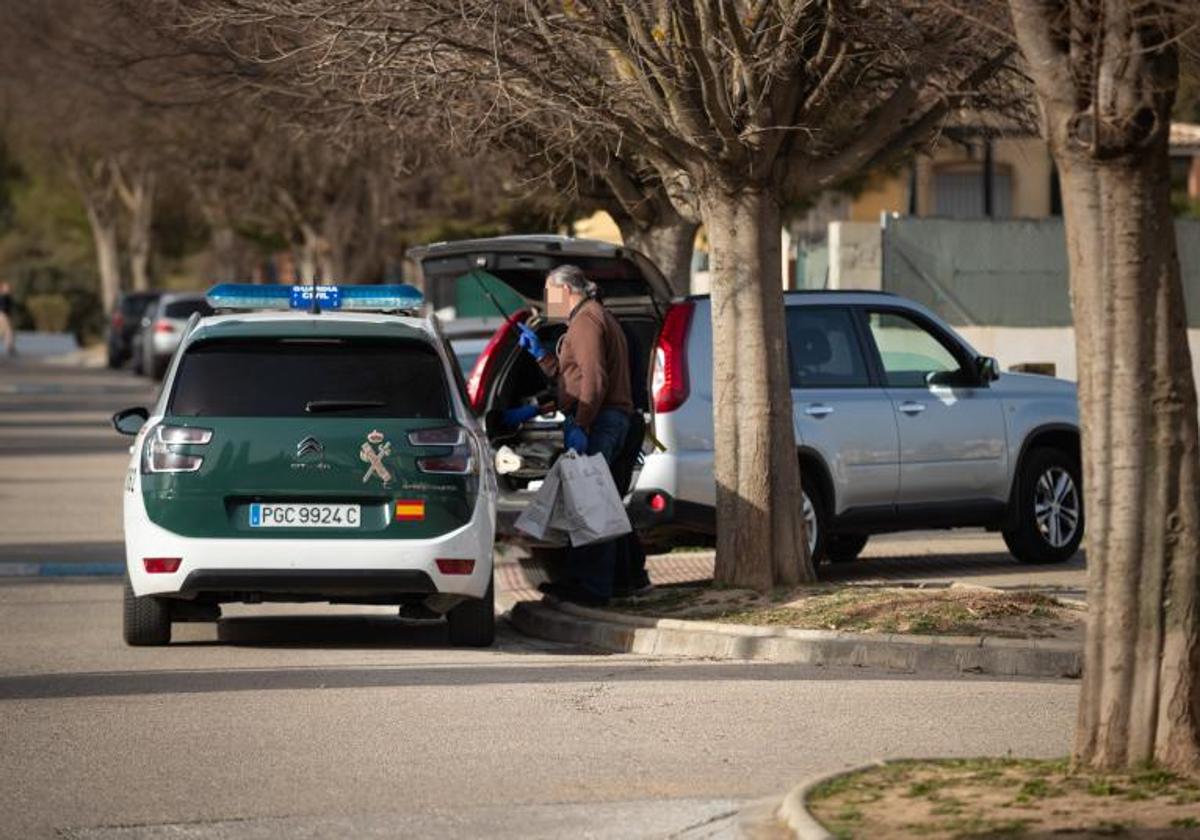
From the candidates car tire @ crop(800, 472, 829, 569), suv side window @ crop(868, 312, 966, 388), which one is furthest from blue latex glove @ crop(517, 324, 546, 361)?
suv side window @ crop(868, 312, 966, 388)

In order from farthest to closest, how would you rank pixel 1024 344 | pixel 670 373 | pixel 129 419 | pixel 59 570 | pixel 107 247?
pixel 107 247 < pixel 1024 344 < pixel 59 570 < pixel 670 373 < pixel 129 419

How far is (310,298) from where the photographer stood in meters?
12.8

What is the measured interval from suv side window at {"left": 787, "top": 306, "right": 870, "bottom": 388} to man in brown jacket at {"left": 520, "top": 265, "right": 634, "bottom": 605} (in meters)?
2.08

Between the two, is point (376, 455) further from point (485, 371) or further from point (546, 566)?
point (546, 566)

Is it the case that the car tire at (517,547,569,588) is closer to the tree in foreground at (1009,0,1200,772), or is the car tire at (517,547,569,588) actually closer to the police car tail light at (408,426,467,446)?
the police car tail light at (408,426,467,446)

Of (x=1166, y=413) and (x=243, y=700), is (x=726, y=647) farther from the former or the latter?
→ (x=1166, y=413)

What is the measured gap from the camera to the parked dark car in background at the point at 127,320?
186ft

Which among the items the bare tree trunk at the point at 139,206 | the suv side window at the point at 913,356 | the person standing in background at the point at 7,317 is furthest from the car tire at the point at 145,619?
the bare tree trunk at the point at 139,206

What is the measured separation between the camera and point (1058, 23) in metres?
7.63

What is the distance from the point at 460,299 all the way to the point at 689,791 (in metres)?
37.6

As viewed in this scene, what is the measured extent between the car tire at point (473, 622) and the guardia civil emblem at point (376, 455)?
0.84 metres

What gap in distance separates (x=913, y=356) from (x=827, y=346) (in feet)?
2.48

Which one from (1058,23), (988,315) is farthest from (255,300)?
(988,315)

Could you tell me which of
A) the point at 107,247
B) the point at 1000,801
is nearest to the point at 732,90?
the point at 1000,801
